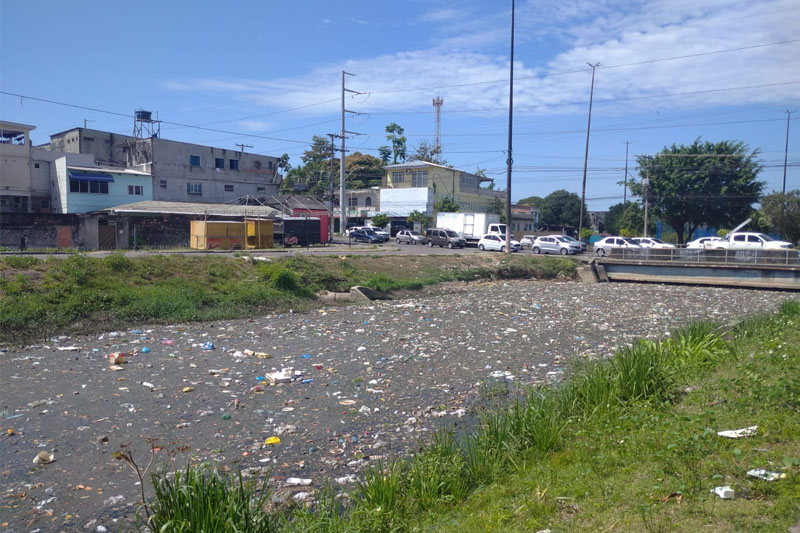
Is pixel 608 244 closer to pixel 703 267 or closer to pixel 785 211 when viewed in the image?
pixel 703 267

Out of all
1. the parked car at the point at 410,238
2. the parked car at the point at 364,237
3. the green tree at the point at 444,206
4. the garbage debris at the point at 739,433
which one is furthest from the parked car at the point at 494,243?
the garbage debris at the point at 739,433

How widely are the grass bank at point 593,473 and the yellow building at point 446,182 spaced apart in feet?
181

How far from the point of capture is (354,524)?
14.9 feet

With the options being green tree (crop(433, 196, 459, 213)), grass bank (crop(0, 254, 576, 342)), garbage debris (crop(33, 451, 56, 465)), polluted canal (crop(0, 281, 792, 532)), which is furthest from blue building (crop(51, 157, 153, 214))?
garbage debris (crop(33, 451, 56, 465))

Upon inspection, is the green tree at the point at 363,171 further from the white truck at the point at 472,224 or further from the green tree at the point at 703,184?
the green tree at the point at 703,184

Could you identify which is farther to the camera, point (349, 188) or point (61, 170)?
point (349, 188)

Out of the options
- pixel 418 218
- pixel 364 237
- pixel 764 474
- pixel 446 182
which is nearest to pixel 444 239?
pixel 364 237

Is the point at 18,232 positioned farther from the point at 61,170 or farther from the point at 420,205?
the point at 420,205

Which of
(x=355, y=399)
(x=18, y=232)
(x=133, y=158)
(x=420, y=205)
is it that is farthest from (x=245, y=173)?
(x=355, y=399)

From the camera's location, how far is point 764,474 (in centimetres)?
443

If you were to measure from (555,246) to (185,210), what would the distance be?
27084 millimetres

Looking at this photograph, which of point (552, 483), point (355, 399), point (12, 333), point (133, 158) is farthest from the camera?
point (133, 158)

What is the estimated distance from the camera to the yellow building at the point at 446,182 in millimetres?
64562

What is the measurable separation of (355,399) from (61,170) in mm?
41048
